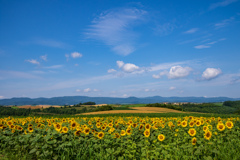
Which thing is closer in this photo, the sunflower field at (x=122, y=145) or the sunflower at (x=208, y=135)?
the sunflower field at (x=122, y=145)

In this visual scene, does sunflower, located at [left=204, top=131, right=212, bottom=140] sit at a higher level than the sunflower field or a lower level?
higher

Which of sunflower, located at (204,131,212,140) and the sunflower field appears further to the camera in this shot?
sunflower, located at (204,131,212,140)

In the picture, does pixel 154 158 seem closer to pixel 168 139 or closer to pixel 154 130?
pixel 168 139

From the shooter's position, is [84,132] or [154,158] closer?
[154,158]

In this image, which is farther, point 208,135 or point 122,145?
point 122,145

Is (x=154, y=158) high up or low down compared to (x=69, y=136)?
down

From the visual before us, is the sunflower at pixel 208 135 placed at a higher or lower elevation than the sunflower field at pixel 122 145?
higher

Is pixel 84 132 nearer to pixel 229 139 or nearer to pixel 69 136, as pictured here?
pixel 69 136

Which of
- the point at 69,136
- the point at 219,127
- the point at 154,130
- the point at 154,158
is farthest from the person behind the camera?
the point at 154,130

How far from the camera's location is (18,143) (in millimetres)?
8031

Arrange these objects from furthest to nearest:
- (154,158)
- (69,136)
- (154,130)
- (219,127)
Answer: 1. (154,130)
2. (219,127)
3. (69,136)
4. (154,158)

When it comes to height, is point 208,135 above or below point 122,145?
above

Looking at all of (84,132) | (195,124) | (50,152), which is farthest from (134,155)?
(195,124)

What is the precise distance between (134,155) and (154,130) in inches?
89.6
